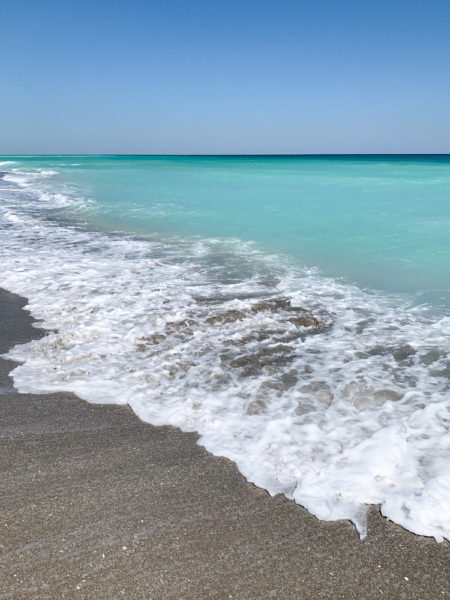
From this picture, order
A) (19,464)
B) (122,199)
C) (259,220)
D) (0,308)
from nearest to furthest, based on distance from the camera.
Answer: (19,464)
(0,308)
(259,220)
(122,199)

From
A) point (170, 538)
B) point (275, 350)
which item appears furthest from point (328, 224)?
point (170, 538)

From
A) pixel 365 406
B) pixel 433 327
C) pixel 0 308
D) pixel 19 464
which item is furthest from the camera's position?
pixel 0 308

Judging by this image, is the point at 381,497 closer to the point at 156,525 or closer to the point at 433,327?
the point at 156,525

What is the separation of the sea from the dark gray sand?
203 millimetres

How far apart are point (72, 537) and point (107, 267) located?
7.04m

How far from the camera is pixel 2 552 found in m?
2.47

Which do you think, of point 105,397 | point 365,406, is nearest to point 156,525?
point 105,397

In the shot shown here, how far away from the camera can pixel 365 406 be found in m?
4.11

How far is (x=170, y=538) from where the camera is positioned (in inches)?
103

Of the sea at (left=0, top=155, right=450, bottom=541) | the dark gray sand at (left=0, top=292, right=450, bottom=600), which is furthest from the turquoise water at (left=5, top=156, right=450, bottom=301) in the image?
the dark gray sand at (left=0, top=292, right=450, bottom=600)

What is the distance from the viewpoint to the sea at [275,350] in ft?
10.9

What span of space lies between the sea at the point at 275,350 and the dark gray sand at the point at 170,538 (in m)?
0.20

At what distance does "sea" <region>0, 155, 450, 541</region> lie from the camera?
10.9 feet

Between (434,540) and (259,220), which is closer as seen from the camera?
(434,540)
